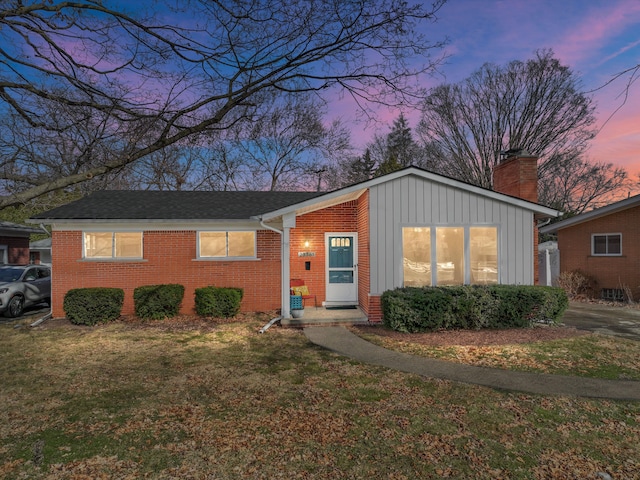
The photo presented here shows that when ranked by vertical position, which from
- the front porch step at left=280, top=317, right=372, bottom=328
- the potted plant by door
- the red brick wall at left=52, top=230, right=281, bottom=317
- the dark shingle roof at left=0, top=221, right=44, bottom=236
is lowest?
the front porch step at left=280, top=317, right=372, bottom=328

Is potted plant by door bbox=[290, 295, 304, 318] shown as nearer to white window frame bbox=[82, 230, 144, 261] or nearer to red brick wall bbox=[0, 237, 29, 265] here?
white window frame bbox=[82, 230, 144, 261]

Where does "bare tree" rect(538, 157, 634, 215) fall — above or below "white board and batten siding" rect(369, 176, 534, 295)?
above

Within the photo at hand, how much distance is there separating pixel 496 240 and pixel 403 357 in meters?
5.17

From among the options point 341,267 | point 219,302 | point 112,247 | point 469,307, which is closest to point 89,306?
point 112,247

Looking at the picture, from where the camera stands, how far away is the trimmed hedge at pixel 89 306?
995 centimetres

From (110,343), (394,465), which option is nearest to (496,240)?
(394,465)

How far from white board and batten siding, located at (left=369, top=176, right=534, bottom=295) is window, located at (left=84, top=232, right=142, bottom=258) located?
24.5ft

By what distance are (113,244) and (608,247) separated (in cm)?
1903

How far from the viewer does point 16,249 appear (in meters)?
18.2

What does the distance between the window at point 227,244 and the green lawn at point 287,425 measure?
5387mm

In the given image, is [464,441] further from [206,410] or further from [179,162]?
[179,162]

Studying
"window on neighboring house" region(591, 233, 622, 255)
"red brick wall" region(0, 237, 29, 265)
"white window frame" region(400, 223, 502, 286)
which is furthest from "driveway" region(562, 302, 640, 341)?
"red brick wall" region(0, 237, 29, 265)

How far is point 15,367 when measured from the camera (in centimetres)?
644

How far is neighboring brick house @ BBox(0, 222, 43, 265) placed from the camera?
677 inches
